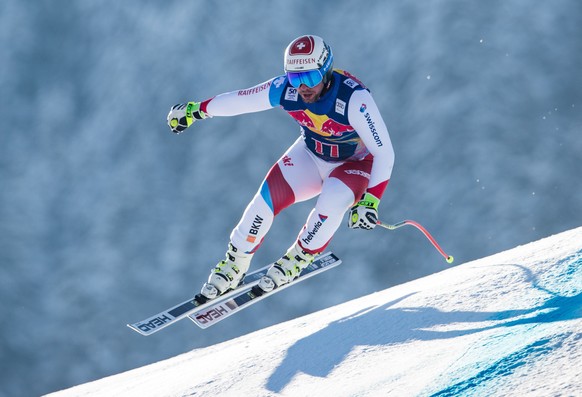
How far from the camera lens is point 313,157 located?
6730 millimetres

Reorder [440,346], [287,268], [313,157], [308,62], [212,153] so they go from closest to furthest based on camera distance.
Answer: [440,346], [308,62], [287,268], [313,157], [212,153]

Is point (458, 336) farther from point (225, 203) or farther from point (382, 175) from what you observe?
point (225, 203)

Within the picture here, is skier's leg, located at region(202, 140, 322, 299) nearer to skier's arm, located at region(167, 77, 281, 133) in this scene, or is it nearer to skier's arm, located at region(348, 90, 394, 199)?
skier's arm, located at region(167, 77, 281, 133)

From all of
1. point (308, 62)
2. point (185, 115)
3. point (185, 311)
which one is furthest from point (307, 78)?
point (185, 311)

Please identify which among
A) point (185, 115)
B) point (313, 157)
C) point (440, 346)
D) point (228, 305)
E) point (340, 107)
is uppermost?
point (185, 115)

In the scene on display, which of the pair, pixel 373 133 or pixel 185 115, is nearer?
pixel 373 133

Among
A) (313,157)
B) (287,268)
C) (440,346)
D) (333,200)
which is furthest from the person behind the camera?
(313,157)

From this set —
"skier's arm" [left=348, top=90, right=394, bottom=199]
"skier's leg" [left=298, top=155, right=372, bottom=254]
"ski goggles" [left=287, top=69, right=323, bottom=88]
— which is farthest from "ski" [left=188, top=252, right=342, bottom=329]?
"ski goggles" [left=287, top=69, right=323, bottom=88]

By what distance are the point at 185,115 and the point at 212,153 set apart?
318 inches

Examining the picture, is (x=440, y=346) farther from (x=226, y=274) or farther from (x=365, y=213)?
(x=226, y=274)

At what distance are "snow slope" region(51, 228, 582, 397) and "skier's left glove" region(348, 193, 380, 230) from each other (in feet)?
2.03

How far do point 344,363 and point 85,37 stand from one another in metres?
12.0

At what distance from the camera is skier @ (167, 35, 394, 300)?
6113 millimetres

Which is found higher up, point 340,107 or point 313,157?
point 313,157
